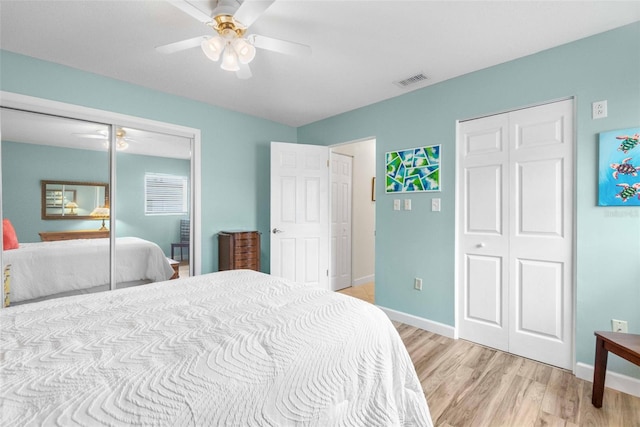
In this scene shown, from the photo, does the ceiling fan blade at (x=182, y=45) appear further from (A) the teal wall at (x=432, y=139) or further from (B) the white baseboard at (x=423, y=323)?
(B) the white baseboard at (x=423, y=323)

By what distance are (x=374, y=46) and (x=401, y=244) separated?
191cm

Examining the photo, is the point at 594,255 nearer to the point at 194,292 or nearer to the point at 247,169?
the point at 194,292

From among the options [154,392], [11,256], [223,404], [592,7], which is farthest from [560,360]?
[11,256]

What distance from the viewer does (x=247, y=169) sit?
3.70m

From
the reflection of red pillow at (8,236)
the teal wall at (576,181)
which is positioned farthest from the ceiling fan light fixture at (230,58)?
the reflection of red pillow at (8,236)

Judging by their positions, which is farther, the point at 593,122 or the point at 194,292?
the point at 593,122

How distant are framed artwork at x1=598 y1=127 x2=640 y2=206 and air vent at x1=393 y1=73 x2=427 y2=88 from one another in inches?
55.3

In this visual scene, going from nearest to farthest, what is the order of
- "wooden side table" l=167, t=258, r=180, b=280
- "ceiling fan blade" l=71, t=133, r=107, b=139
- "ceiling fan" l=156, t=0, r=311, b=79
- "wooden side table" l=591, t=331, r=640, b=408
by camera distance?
"ceiling fan" l=156, t=0, r=311, b=79 < "wooden side table" l=591, t=331, r=640, b=408 < "ceiling fan blade" l=71, t=133, r=107, b=139 < "wooden side table" l=167, t=258, r=180, b=280

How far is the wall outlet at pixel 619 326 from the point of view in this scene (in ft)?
6.17

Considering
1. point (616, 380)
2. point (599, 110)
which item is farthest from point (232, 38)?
point (616, 380)

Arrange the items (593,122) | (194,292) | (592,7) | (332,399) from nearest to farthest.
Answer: (332,399), (194,292), (592,7), (593,122)

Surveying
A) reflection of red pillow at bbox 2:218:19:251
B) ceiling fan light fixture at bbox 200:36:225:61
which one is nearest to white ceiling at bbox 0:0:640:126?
ceiling fan light fixture at bbox 200:36:225:61

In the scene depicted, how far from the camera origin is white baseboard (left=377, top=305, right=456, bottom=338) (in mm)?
2719

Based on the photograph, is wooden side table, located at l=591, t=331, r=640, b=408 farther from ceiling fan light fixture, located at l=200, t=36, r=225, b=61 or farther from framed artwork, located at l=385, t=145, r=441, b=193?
ceiling fan light fixture, located at l=200, t=36, r=225, b=61
